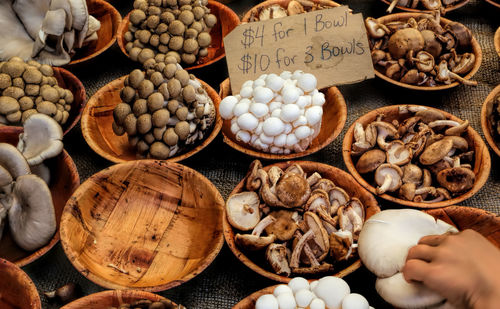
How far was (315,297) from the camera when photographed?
0.99 meters

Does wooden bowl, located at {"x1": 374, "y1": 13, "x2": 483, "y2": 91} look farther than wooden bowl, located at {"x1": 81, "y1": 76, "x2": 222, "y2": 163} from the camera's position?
Yes

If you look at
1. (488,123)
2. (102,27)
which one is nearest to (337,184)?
(488,123)

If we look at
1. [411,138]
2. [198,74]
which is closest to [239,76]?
[198,74]

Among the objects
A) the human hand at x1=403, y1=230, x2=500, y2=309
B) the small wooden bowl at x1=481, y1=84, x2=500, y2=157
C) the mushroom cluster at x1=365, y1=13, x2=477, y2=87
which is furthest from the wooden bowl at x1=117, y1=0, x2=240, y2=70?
the human hand at x1=403, y1=230, x2=500, y2=309

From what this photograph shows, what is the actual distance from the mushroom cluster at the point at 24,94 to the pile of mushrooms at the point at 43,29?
0.14 metres

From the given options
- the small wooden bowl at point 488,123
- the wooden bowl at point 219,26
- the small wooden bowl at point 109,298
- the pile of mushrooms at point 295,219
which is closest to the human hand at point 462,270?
the pile of mushrooms at point 295,219

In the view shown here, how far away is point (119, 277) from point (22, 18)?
4.23 ft

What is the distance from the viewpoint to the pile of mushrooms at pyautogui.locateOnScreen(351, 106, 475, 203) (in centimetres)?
134

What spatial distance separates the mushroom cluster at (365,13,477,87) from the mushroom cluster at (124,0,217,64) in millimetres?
800

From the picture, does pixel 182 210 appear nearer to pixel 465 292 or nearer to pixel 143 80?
pixel 143 80

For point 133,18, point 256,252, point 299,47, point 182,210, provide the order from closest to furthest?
1. point 256,252
2. point 182,210
3. point 299,47
4. point 133,18

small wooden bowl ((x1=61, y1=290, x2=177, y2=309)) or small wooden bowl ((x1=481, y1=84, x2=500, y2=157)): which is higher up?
small wooden bowl ((x1=481, y1=84, x2=500, y2=157))

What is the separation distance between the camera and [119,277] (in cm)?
122

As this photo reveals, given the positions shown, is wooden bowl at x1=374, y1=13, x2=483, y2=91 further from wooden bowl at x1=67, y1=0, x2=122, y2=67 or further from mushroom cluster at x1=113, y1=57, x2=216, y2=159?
wooden bowl at x1=67, y1=0, x2=122, y2=67
